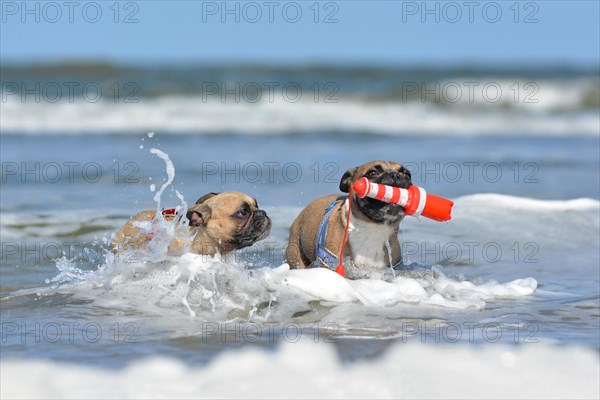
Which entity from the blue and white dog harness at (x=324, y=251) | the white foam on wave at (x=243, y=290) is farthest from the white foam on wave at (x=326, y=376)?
the blue and white dog harness at (x=324, y=251)

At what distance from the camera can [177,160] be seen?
51.8 ft

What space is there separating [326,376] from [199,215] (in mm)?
2418

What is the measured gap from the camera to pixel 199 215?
688 centimetres

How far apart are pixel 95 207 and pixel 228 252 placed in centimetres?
431

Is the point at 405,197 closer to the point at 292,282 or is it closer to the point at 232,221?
the point at 292,282

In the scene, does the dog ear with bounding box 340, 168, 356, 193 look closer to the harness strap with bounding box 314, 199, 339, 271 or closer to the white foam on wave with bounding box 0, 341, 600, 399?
the harness strap with bounding box 314, 199, 339, 271

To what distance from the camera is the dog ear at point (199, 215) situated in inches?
270

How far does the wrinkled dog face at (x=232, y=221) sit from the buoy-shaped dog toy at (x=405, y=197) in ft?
2.51

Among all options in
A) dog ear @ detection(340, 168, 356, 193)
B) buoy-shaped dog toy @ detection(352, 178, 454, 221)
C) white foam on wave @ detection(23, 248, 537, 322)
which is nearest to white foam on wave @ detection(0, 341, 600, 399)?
white foam on wave @ detection(23, 248, 537, 322)

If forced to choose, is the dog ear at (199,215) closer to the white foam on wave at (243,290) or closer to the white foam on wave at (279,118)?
the white foam on wave at (243,290)

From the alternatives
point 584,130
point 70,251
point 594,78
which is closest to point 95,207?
point 70,251

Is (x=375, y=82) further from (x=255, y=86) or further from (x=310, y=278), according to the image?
(x=310, y=278)

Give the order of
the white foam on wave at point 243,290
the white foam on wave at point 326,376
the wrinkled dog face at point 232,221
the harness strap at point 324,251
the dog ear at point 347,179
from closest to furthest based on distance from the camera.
A: the white foam on wave at point 326,376
the white foam on wave at point 243,290
the wrinkled dog face at point 232,221
the harness strap at point 324,251
the dog ear at point 347,179

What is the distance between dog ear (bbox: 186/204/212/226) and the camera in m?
6.85
